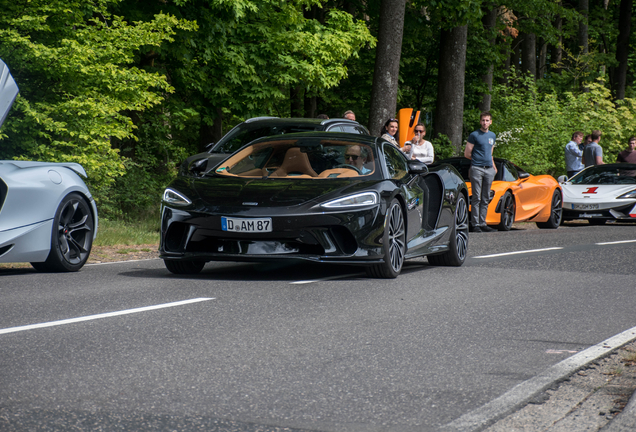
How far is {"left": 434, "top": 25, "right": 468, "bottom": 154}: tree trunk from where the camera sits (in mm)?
22781

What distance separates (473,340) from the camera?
5402 mm

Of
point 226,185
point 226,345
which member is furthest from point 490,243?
point 226,345

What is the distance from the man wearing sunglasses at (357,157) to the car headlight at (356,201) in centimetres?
68

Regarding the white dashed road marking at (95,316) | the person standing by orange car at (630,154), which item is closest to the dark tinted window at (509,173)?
the person standing by orange car at (630,154)

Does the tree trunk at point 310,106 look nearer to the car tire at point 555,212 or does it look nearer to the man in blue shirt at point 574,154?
the man in blue shirt at point 574,154

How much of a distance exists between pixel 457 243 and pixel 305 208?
2.83 meters

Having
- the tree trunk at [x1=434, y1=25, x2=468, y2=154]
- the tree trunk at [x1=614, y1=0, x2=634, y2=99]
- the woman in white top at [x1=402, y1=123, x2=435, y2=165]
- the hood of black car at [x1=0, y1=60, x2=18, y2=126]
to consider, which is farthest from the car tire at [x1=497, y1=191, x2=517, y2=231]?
the tree trunk at [x1=614, y1=0, x2=634, y2=99]

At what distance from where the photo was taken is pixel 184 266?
8.30 meters

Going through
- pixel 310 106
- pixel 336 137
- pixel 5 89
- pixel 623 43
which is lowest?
pixel 336 137

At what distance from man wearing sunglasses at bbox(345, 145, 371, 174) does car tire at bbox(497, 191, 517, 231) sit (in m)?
8.33

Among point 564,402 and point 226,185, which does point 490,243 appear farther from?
point 564,402

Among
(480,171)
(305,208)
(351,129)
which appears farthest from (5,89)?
(480,171)

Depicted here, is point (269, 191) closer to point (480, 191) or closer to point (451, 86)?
point (480, 191)

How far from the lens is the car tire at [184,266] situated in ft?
27.1
